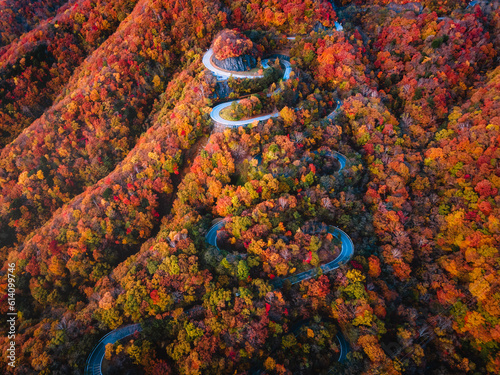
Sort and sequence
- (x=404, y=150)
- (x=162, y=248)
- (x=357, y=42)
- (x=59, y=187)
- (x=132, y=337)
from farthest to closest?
1. (x=357, y=42)
2. (x=59, y=187)
3. (x=404, y=150)
4. (x=162, y=248)
5. (x=132, y=337)

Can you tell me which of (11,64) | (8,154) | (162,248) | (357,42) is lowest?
(162,248)

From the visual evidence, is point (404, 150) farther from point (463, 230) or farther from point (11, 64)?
point (11, 64)

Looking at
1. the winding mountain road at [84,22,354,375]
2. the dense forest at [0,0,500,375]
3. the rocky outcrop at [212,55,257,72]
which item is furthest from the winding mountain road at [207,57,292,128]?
the rocky outcrop at [212,55,257,72]

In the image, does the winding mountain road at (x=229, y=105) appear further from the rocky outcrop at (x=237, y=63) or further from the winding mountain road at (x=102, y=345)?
the winding mountain road at (x=102, y=345)

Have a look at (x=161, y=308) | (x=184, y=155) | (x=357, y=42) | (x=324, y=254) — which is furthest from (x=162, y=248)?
(x=357, y=42)

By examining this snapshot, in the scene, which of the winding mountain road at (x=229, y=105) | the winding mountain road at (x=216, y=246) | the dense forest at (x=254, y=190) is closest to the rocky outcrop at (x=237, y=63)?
the dense forest at (x=254, y=190)

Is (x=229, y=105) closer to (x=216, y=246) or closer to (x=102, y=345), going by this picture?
(x=216, y=246)

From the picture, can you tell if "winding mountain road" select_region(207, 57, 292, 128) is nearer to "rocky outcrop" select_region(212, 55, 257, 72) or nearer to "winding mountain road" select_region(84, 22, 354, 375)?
"winding mountain road" select_region(84, 22, 354, 375)

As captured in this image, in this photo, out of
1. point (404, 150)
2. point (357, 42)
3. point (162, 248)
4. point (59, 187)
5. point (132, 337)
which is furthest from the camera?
point (357, 42)
